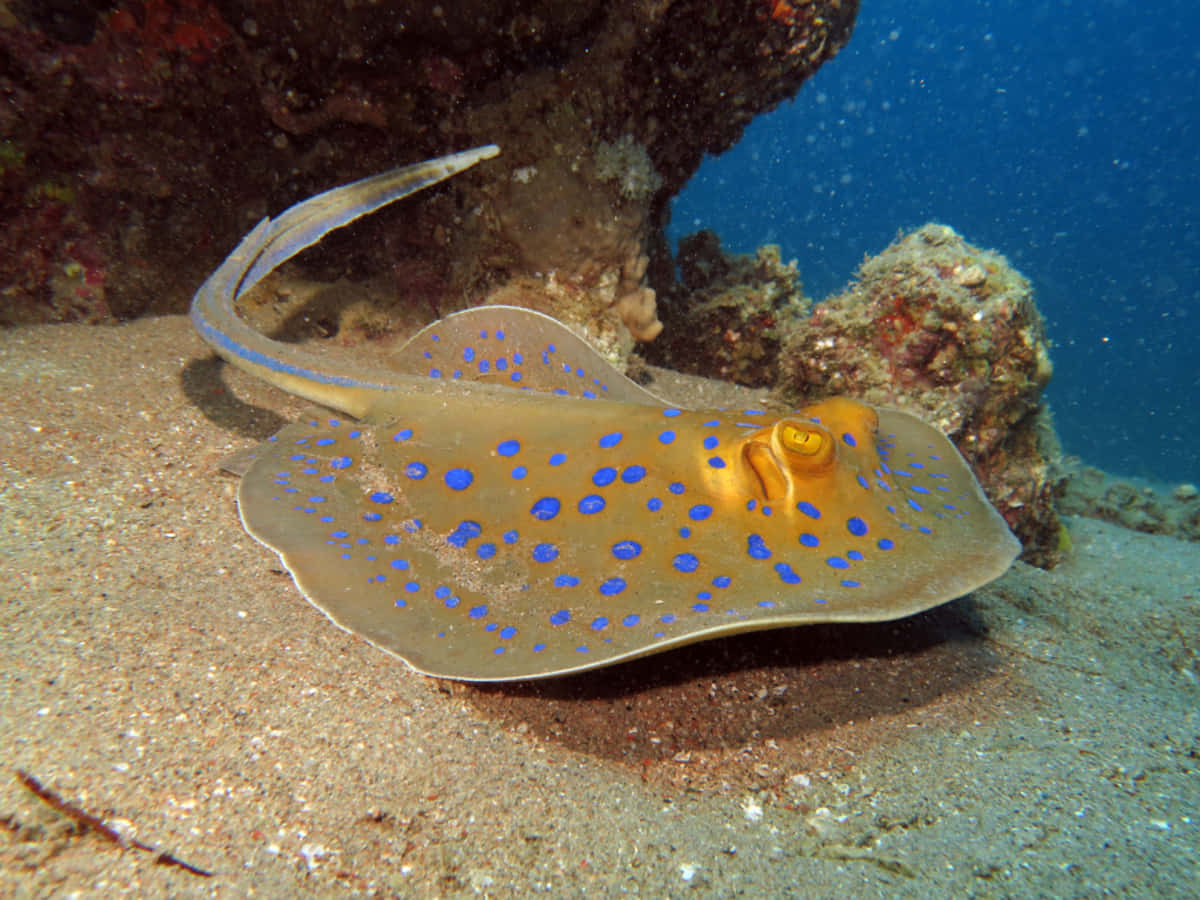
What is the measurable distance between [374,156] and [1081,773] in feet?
21.7

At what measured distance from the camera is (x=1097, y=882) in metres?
1.66

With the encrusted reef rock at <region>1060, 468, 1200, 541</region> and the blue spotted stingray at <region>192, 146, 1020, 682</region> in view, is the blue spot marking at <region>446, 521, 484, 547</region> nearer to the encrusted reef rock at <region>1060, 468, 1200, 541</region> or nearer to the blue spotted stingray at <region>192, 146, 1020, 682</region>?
the blue spotted stingray at <region>192, 146, 1020, 682</region>

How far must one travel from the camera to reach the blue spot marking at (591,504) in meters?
2.74

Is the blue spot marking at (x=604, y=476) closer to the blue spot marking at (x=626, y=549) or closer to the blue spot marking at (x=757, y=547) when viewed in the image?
the blue spot marking at (x=626, y=549)

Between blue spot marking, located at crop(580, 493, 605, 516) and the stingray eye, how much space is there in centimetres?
91

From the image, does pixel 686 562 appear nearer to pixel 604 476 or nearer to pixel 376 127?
pixel 604 476

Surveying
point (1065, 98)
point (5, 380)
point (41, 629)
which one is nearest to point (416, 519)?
point (41, 629)

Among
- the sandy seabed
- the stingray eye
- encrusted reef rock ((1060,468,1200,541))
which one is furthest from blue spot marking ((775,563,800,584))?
encrusted reef rock ((1060,468,1200,541))

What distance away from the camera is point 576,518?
2723 mm

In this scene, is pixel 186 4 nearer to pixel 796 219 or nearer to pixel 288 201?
pixel 288 201

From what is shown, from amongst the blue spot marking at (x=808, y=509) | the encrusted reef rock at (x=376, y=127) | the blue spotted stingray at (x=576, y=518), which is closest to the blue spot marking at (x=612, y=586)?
the blue spotted stingray at (x=576, y=518)

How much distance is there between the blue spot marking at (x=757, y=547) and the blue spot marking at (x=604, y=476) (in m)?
0.75

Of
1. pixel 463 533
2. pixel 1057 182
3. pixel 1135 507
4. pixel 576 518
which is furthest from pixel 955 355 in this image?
pixel 1057 182

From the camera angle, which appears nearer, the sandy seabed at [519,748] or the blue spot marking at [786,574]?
the sandy seabed at [519,748]
